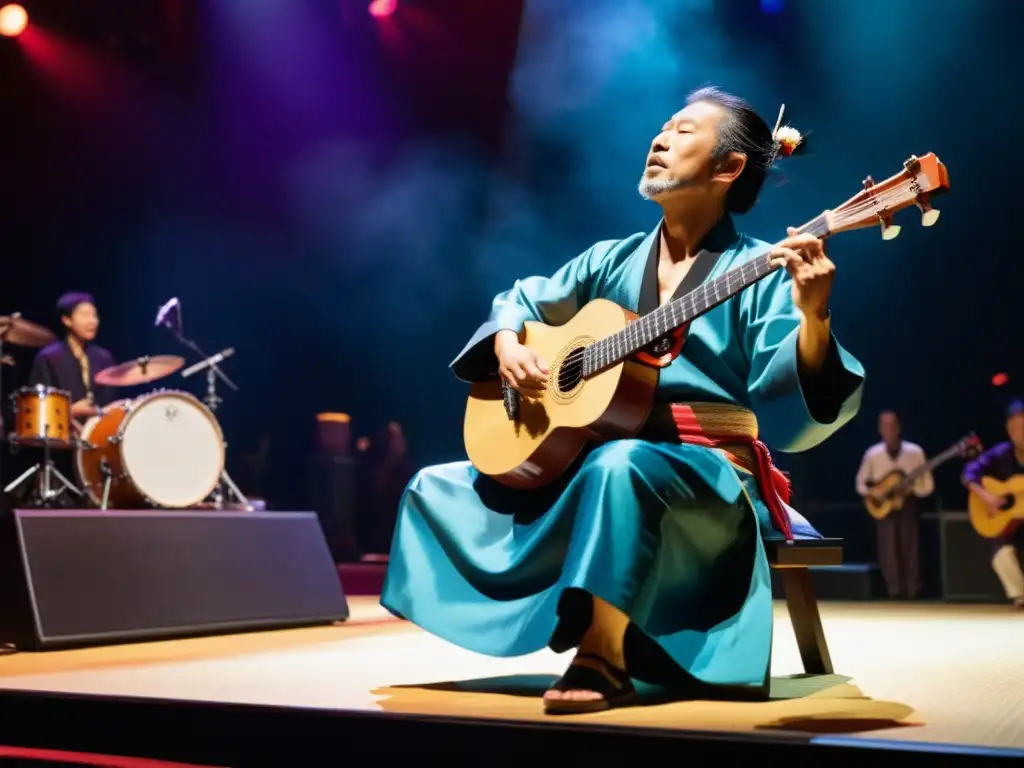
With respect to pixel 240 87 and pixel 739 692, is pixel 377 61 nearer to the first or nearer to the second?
pixel 240 87

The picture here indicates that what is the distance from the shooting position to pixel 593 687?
2197 mm

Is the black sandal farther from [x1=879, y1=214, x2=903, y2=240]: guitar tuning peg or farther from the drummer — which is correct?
the drummer

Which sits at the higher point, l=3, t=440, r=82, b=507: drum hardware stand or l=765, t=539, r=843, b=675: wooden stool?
l=3, t=440, r=82, b=507: drum hardware stand

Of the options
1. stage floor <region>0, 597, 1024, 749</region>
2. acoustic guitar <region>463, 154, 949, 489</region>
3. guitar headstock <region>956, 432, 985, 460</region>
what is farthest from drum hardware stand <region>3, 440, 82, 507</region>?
guitar headstock <region>956, 432, 985, 460</region>

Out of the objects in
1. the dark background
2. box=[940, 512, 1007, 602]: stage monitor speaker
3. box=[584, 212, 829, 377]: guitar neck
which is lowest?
box=[940, 512, 1007, 602]: stage monitor speaker

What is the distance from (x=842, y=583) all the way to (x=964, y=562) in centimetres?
78

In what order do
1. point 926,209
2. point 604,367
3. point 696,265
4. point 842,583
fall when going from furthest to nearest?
point 842,583, point 696,265, point 604,367, point 926,209

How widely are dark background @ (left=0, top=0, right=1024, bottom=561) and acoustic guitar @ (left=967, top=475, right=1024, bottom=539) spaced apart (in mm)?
1514

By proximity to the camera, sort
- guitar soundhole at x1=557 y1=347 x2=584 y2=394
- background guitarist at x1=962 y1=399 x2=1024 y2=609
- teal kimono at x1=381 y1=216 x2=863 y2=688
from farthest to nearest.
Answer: background guitarist at x1=962 y1=399 x2=1024 y2=609 < guitar soundhole at x1=557 y1=347 x2=584 y2=394 < teal kimono at x1=381 y1=216 x2=863 y2=688

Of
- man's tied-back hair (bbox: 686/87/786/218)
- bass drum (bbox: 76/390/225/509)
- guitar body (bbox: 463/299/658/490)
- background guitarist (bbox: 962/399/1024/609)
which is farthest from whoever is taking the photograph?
background guitarist (bbox: 962/399/1024/609)

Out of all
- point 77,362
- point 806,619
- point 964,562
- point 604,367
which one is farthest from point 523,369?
point 964,562

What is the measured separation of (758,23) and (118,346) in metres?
5.43

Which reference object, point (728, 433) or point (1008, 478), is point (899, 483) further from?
point (728, 433)

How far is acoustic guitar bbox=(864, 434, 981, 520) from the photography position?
7582mm
